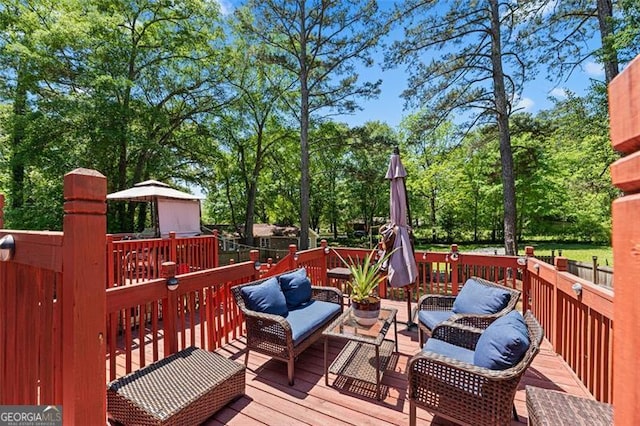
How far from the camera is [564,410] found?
5.48ft

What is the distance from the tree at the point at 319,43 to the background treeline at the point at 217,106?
0.17 ft

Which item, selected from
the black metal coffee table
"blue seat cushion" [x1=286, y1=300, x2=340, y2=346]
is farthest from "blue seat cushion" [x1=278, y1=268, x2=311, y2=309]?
the black metal coffee table

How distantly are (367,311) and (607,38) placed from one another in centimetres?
800

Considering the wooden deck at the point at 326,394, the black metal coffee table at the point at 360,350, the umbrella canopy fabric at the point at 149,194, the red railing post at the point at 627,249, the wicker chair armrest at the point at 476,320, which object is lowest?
the wooden deck at the point at 326,394

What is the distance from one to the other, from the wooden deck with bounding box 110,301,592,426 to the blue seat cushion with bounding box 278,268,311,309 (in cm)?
67

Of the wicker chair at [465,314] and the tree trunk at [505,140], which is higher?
the tree trunk at [505,140]

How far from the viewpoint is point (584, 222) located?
1789 cm

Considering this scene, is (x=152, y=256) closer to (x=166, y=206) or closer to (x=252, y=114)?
(x=166, y=206)

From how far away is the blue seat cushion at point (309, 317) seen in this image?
10.0 ft

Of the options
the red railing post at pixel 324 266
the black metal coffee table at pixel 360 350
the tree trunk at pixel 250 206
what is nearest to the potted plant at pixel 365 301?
the black metal coffee table at pixel 360 350

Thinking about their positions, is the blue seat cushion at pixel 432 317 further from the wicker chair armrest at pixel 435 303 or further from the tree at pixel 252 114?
the tree at pixel 252 114

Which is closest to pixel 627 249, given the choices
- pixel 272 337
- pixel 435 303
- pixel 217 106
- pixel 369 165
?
pixel 272 337

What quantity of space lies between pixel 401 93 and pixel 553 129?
19.6 ft

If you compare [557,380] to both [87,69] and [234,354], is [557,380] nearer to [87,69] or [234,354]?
[234,354]
